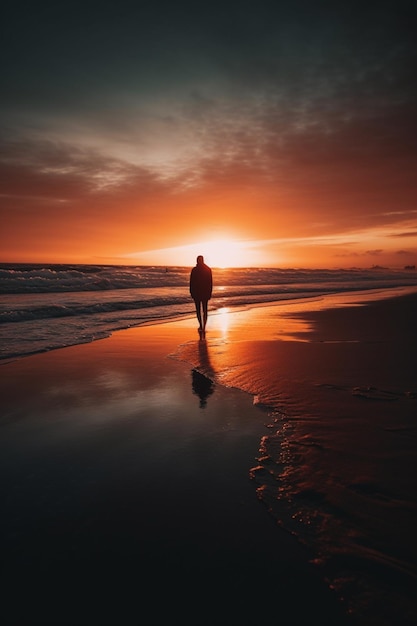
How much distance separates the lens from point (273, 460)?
3.61m

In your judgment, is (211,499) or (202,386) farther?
(202,386)

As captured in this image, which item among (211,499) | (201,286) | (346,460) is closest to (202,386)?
(346,460)

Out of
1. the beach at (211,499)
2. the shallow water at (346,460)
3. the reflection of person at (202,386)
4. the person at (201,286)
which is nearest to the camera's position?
the beach at (211,499)

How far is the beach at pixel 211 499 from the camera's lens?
2.09 meters

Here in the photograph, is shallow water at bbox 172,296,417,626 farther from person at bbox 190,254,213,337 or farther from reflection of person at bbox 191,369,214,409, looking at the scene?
person at bbox 190,254,213,337

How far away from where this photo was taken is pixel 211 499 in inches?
118

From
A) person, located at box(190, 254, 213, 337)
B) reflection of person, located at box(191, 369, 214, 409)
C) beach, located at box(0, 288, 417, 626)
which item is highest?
person, located at box(190, 254, 213, 337)

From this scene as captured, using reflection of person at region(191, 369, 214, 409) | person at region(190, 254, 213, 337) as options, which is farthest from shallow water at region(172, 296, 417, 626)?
person at region(190, 254, 213, 337)

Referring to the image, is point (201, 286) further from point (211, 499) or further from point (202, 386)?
point (211, 499)

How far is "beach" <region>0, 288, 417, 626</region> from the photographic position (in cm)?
209

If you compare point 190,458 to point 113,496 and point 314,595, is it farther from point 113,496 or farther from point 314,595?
point 314,595

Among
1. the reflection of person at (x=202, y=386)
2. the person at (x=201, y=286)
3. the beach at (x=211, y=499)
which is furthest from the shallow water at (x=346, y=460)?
the person at (x=201, y=286)

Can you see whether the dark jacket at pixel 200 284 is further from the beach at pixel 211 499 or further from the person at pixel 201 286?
the beach at pixel 211 499

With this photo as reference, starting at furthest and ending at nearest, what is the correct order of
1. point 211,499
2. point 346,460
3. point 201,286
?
point 201,286 → point 346,460 → point 211,499
